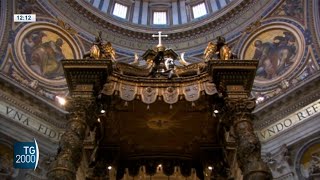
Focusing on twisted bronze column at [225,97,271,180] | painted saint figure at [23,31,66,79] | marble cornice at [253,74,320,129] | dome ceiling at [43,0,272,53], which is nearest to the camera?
twisted bronze column at [225,97,271,180]

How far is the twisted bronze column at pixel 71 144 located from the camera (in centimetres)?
556

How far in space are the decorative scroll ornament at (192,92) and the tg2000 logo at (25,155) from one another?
14.6ft

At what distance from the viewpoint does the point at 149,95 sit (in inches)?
295

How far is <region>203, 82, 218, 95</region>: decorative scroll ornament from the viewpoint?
7332mm

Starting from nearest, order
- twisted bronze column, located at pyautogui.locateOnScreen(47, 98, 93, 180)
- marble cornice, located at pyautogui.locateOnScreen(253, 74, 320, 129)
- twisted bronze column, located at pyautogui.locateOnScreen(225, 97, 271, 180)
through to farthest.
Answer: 1. twisted bronze column, located at pyautogui.locateOnScreen(47, 98, 93, 180)
2. twisted bronze column, located at pyautogui.locateOnScreen(225, 97, 271, 180)
3. marble cornice, located at pyautogui.locateOnScreen(253, 74, 320, 129)

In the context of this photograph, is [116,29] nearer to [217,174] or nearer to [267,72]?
[267,72]

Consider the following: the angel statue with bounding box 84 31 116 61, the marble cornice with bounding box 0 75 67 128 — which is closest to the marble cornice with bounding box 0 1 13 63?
the marble cornice with bounding box 0 75 67 128

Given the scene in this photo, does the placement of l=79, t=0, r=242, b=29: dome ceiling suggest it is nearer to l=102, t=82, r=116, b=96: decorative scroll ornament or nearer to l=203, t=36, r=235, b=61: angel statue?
l=203, t=36, r=235, b=61: angel statue

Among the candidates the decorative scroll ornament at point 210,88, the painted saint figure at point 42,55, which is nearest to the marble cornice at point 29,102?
the painted saint figure at point 42,55

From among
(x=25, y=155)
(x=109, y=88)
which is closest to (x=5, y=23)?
(x=25, y=155)

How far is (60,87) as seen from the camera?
14.4m

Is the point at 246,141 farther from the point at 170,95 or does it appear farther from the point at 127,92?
the point at 127,92

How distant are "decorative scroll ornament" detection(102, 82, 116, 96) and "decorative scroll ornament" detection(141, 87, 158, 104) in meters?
0.57

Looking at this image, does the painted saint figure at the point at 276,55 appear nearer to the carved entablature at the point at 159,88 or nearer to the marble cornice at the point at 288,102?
the marble cornice at the point at 288,102
